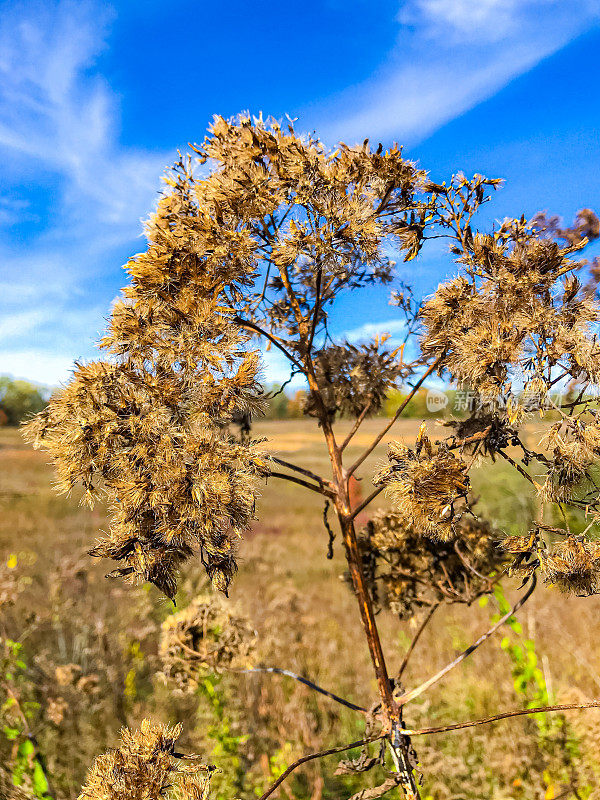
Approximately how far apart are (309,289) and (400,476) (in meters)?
1.21

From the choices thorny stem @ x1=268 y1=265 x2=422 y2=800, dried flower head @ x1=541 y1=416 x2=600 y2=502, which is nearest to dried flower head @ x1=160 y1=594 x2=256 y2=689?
thorny stem @ x1=268 y1=265 x2=422 y2=800

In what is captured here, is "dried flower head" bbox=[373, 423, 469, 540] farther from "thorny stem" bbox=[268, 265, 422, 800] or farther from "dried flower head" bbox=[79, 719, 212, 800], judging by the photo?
"dried flower head" bbox=[79, 719, 212, 800]

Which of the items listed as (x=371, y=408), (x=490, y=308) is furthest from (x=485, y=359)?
(x=371, y=408)

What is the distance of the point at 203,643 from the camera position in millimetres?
3418

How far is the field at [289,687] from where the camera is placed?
173 inches

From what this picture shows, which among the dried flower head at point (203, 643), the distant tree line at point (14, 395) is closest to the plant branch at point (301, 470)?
the dried flower head at point (203, 643)

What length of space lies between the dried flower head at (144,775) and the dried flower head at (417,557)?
1412 millimetres

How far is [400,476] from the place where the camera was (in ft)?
6.93

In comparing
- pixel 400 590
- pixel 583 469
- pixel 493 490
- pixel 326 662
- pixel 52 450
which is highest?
pixel 52 450

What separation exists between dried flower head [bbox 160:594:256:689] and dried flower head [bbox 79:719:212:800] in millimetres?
1149

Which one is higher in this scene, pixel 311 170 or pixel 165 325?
pixel 311 170

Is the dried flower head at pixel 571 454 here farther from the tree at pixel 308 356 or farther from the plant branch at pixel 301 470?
the plant branch at pixel 301 470

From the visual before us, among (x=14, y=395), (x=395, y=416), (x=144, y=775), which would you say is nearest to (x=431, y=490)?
(x=395, y=416)

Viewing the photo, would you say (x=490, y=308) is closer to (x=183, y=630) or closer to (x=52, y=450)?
(x=52, y=450)
